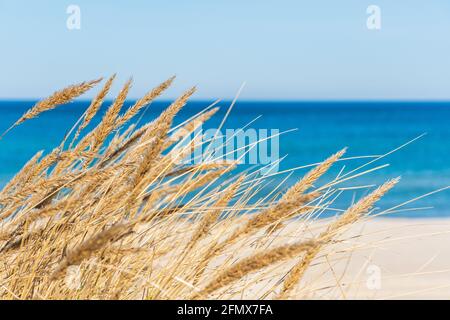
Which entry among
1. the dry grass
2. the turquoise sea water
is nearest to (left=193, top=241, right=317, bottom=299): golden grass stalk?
the dry grass

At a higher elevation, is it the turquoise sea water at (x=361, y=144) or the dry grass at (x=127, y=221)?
the dry grass at (x=127, y=221)

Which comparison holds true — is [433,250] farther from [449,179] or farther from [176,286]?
[449,179]

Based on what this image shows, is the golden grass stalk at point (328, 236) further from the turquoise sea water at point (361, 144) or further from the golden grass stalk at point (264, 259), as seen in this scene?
the turquoise sea water at point (361, 144)

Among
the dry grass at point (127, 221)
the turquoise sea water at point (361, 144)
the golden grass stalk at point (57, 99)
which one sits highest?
the golden grass stalk at point (57, 99)

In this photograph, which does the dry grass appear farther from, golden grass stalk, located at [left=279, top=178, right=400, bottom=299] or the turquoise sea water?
the turquoise sea water

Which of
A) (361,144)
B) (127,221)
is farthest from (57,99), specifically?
(361,144)

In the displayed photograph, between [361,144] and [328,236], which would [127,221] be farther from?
[361,144]

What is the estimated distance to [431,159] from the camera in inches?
1159

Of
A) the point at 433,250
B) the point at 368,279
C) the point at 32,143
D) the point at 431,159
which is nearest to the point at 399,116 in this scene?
the point at 431,159

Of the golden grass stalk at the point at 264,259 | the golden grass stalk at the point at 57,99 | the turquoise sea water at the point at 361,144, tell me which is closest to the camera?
the golden grass stalk at the point at 264,259

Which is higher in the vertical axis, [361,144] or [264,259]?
[264,259]

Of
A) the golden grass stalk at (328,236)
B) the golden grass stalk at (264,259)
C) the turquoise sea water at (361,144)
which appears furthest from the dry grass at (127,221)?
the turquoise sea water at (361,144)

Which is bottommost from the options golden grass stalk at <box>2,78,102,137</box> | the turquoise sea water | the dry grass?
the turquoise sea water
